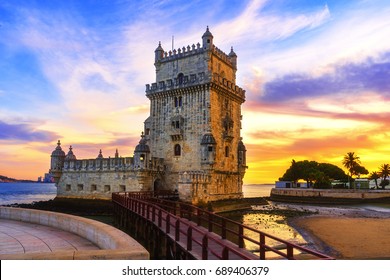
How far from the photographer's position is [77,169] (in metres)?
45.7

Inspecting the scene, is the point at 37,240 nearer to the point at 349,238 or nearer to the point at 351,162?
the point at 349,238

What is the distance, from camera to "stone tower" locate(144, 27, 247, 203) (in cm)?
4000

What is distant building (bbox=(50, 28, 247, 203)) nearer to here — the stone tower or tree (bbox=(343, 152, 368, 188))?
the stone tower

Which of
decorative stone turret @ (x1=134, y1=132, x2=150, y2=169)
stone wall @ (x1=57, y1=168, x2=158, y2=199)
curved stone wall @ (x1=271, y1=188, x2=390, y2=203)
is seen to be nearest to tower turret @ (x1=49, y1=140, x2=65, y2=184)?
stone wall @ (x1=57, y1=168, x2=158, y2=199)

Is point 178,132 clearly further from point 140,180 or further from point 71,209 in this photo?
point 71,209

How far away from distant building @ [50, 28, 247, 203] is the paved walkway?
23.5m

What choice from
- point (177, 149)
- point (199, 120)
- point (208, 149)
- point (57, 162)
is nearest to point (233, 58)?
point (199, 120)

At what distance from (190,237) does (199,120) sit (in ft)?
96.0

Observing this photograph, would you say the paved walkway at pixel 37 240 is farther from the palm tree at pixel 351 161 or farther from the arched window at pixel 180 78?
the palm tree at pixel 351 161

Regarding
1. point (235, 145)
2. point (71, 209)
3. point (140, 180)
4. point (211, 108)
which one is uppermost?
point (211, 108)

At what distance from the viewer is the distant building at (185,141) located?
130ft
